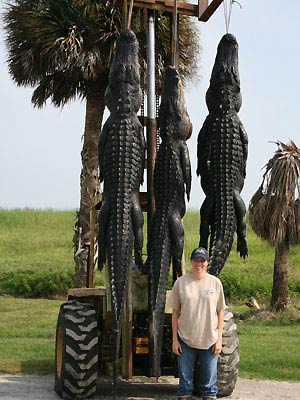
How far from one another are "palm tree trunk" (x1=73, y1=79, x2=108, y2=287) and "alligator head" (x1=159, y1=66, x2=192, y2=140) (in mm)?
9425

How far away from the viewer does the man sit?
25.0 feet

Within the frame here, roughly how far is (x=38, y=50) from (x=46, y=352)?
26.0 feet

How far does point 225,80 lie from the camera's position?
8.98m

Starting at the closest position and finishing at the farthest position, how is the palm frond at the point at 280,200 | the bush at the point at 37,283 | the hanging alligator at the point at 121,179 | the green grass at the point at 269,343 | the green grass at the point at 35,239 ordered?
1. the hanging alligator at the point at 121,179
2. the green grass at the point at 269,343
3. the palm frond at the point at 280,200
4. the bush at the point at 37,283
5. the green grass at the point at 35,239


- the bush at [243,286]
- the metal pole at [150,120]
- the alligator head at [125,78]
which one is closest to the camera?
the alligator head at [125,78]

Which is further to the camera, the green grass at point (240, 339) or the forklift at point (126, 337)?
the green grass at point (240, 339)

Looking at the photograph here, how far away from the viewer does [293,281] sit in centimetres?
2905

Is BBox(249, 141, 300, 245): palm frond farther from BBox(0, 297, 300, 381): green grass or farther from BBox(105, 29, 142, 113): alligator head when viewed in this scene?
BBox(105, 29, 142, 113): alligator head

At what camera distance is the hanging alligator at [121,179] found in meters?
8.35

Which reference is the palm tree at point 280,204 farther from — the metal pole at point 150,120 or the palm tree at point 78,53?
the metal pole at point 150,120

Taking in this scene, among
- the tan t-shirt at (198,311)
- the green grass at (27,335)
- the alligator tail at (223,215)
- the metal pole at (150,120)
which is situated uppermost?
the metal pole at (150,120)

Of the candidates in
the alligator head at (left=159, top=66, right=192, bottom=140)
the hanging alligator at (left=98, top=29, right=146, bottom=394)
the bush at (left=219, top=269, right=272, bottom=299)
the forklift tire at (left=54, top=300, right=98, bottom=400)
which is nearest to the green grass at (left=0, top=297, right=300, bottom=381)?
the bush at (left=219, top=269, right=272, bottom=299)

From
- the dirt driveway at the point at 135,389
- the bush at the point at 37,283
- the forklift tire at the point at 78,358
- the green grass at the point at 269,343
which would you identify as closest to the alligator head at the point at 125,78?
the forklift tire at the point at 78,358

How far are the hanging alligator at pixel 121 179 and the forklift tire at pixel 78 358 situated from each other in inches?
21.2
